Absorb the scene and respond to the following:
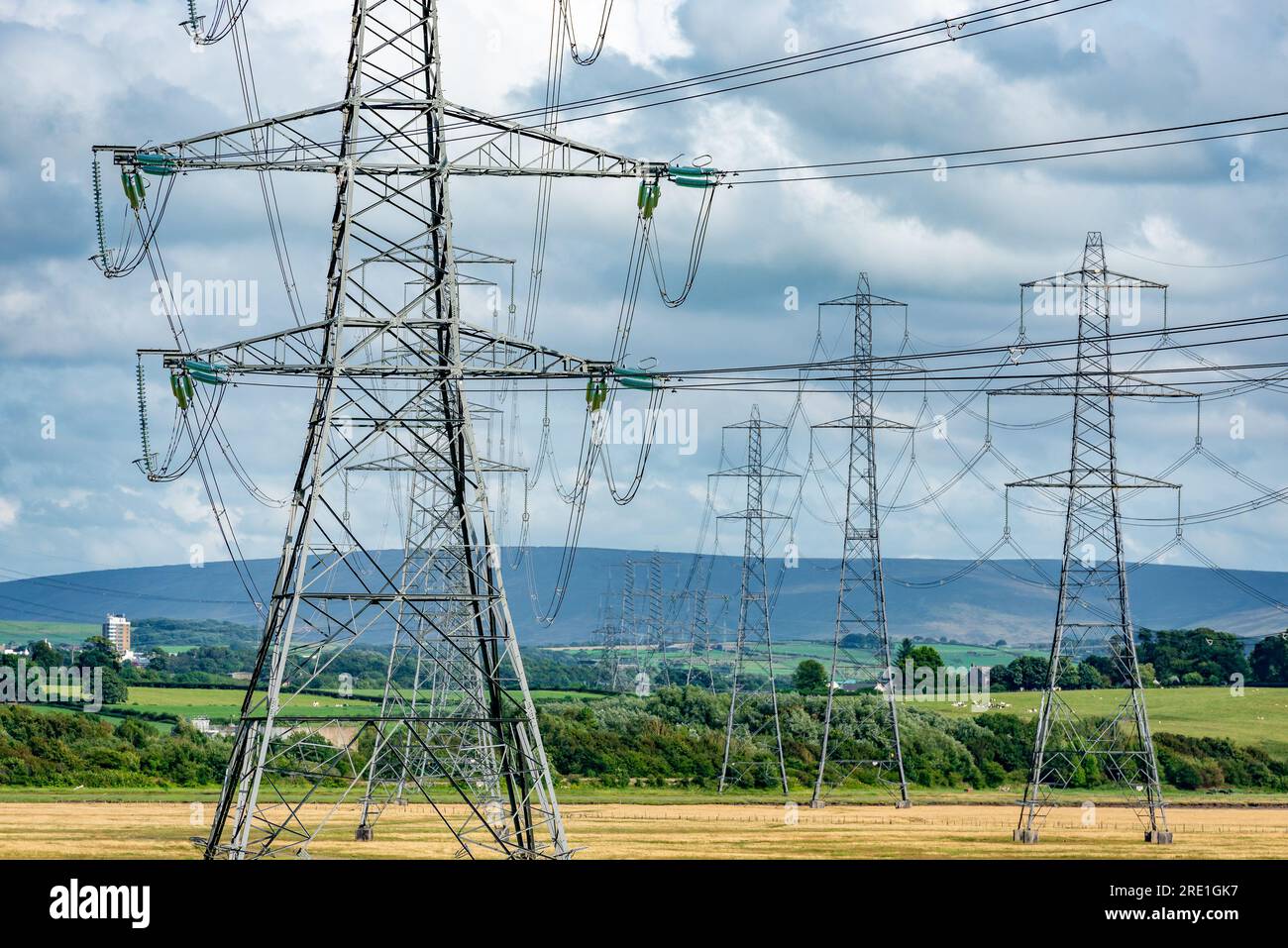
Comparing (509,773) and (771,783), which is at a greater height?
(509,773)

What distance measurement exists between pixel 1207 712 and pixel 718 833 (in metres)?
117

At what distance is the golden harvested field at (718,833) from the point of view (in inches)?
2477

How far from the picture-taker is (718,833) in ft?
258

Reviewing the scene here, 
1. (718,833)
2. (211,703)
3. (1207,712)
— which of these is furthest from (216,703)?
(1207,712)

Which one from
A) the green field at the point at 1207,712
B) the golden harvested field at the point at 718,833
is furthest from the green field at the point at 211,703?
the golden harvested field at the point at 718,833

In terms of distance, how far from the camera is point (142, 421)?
4888 cm

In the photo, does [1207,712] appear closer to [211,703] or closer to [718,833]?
[211,703]

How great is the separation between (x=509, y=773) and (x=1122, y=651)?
45613 millimetres

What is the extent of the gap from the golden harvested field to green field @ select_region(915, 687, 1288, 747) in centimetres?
5890

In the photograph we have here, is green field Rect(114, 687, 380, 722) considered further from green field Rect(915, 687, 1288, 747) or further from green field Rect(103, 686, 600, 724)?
green field Rect(915, 687, 1288, 747)

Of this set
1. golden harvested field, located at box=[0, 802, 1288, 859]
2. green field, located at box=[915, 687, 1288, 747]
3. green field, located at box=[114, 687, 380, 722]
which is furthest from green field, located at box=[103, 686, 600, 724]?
golden harvested field, located at box=[0, 802, 1288, 859]
